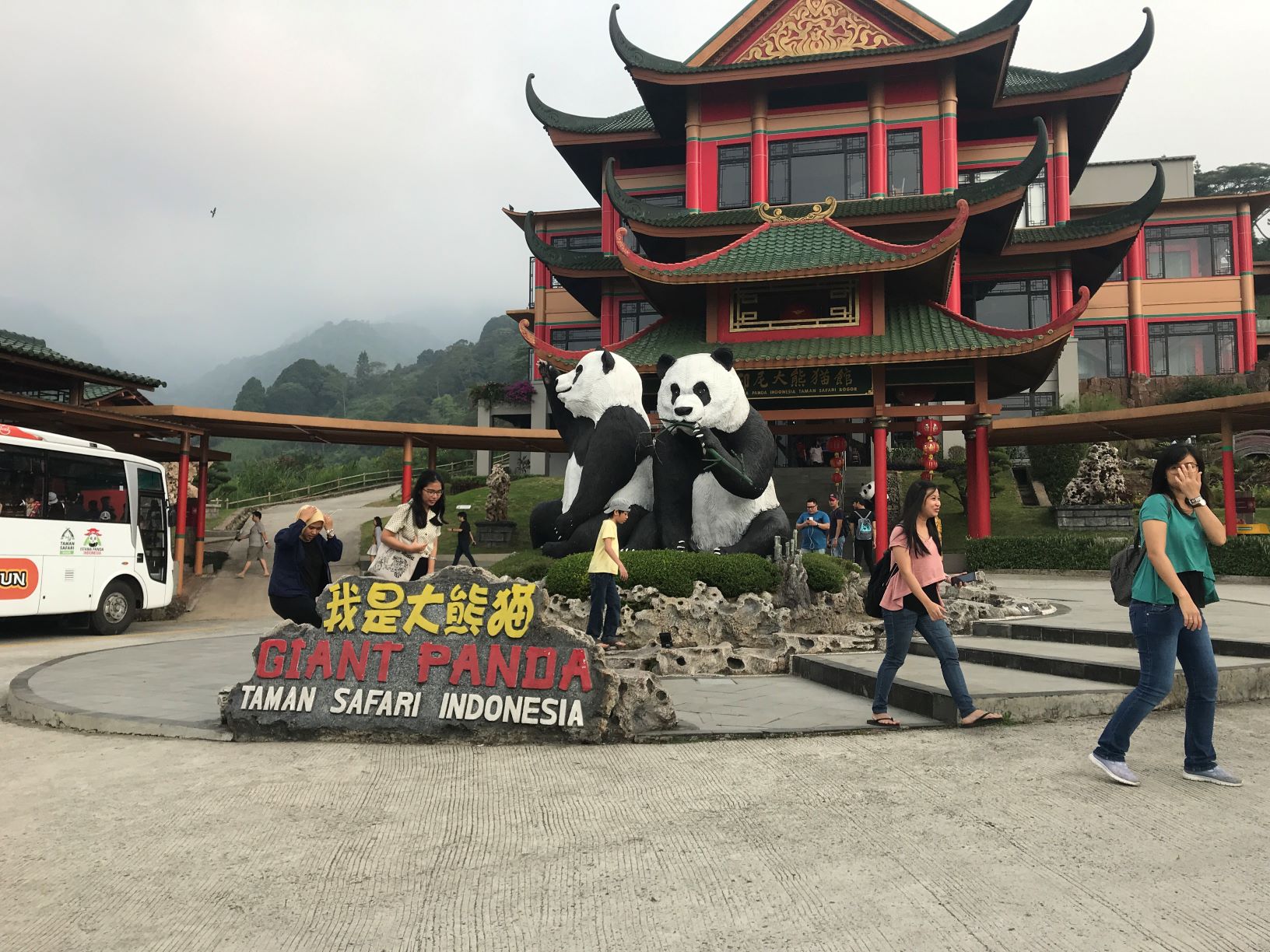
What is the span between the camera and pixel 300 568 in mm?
5754

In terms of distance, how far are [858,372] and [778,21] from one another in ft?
37.0

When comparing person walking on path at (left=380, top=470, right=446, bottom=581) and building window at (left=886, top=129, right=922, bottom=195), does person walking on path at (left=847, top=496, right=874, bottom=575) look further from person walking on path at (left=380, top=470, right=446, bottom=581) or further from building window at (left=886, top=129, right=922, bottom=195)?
building window at (left=886, top=129, right=922, bottom=195)

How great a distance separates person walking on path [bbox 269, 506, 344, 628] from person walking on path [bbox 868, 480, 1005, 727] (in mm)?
3490

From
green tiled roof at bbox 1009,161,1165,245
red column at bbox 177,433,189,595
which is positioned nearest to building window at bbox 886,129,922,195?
green tiled roof at bbox 1009,161,1165,245

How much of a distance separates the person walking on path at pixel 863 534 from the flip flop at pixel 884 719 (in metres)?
8.92

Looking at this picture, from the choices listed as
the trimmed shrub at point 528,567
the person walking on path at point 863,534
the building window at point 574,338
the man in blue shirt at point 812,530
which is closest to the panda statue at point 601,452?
the trimmed shrub at point 528,567

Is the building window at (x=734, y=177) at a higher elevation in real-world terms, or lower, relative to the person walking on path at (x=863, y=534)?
higher

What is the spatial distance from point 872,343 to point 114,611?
1227 centimetres

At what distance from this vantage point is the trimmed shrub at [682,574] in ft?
26.3

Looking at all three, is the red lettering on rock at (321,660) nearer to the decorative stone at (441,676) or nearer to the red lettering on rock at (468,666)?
the decorative stone at (441,676)

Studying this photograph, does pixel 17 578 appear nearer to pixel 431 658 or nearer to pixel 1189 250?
pixel 431 658

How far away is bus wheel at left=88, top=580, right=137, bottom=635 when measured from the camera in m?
11.7

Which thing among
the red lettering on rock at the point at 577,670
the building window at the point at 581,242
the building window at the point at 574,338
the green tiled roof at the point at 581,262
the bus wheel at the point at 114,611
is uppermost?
the building window at the point at 581,242

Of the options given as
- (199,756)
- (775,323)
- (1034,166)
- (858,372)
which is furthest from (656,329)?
(199,756)
